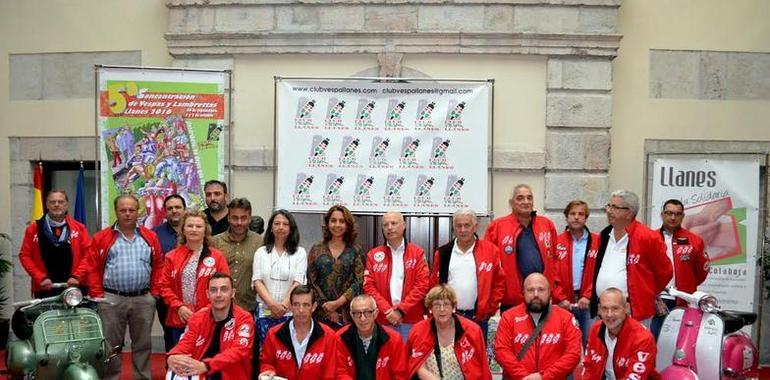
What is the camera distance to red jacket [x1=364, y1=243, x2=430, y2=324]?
664 centimetres

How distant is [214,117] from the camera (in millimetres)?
8680

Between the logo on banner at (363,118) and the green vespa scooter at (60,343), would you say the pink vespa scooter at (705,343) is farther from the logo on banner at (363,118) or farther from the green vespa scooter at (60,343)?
the green vespa scooter at (60,343)

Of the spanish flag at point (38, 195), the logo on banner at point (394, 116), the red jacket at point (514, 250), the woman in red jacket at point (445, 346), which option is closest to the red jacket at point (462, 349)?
the woman in red jacket at point (445, 346)

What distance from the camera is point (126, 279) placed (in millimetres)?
7055

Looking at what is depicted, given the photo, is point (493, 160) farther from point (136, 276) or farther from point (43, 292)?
point (43, 292)

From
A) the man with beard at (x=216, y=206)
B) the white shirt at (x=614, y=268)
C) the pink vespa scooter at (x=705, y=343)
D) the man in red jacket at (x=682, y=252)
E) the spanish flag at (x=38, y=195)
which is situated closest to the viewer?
the pink vespa scooter at (x=705, y=343)

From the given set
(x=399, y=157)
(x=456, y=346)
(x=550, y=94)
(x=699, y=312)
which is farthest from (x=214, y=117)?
(x=699, y=312)

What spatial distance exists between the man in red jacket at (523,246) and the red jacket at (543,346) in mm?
843

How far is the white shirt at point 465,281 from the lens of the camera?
6.64 m

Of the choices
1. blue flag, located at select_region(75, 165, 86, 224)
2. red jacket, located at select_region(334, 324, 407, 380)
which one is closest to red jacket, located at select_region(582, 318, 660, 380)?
red jacket, located at select_region(334, 324, 407, 380)

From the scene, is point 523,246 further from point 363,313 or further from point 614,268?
point 363,313

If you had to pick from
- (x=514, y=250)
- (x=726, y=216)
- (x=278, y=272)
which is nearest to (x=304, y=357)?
(x=278, y=272)

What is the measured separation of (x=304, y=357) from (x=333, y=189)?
276 centimetres

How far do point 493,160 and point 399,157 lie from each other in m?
0.97
